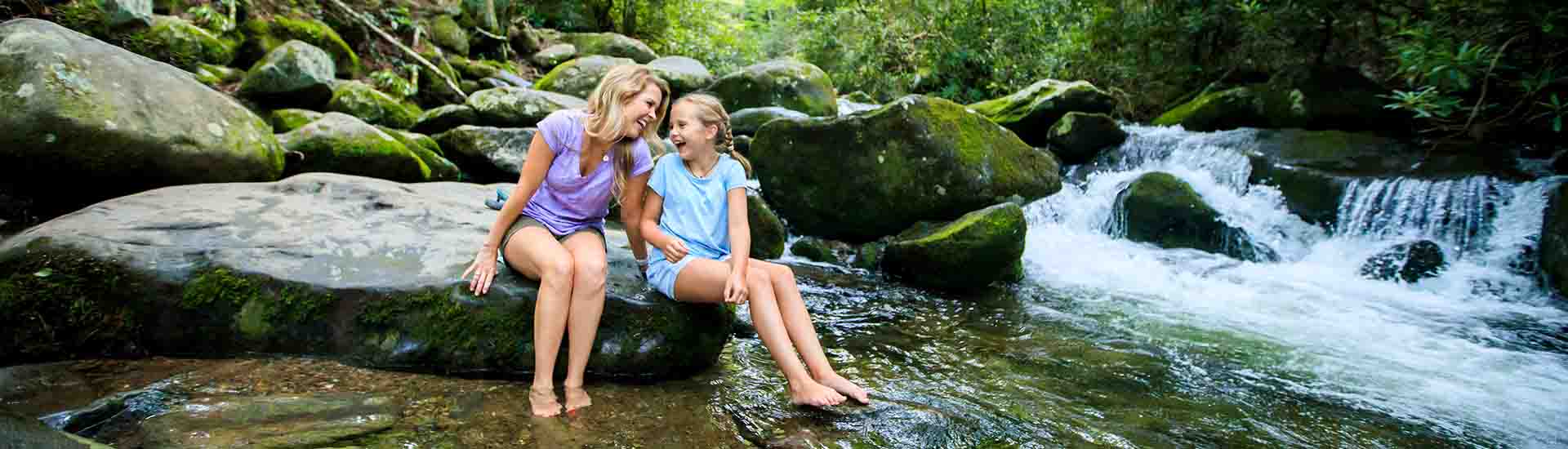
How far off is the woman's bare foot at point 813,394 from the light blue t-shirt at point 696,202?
0.74 m

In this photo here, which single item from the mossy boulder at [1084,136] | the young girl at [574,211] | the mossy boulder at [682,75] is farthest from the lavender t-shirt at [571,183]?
the mossy boulder at [682,75]

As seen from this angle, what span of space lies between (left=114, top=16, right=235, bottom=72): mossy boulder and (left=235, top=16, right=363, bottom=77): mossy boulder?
419mm

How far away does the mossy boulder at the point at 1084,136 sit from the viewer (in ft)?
32.7

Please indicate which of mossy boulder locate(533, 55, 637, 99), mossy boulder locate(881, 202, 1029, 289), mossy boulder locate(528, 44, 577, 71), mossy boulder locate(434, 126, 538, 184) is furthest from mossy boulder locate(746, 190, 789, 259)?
mossy boulder locate(528, 44, 577, 71)

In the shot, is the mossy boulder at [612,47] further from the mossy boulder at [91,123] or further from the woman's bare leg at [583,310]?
the woman's bare leg at [583,310]

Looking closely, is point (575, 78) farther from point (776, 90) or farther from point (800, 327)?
point (800, 327)

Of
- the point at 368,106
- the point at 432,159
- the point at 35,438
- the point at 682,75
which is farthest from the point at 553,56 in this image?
the point at 35,438

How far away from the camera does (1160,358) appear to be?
465cm

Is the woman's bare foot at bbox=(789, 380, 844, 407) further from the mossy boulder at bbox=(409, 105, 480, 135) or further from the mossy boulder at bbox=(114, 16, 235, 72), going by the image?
the mossy boulder at bbox=(114, 16, 235, 72)

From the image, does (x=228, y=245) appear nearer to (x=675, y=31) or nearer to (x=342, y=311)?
(x=342, y=311)

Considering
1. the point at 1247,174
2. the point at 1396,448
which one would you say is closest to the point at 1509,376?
the point at 1396,448

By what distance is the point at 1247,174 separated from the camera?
28.1ft

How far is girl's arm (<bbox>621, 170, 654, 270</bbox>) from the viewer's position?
3672 millimetres

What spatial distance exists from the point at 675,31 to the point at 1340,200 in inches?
602
